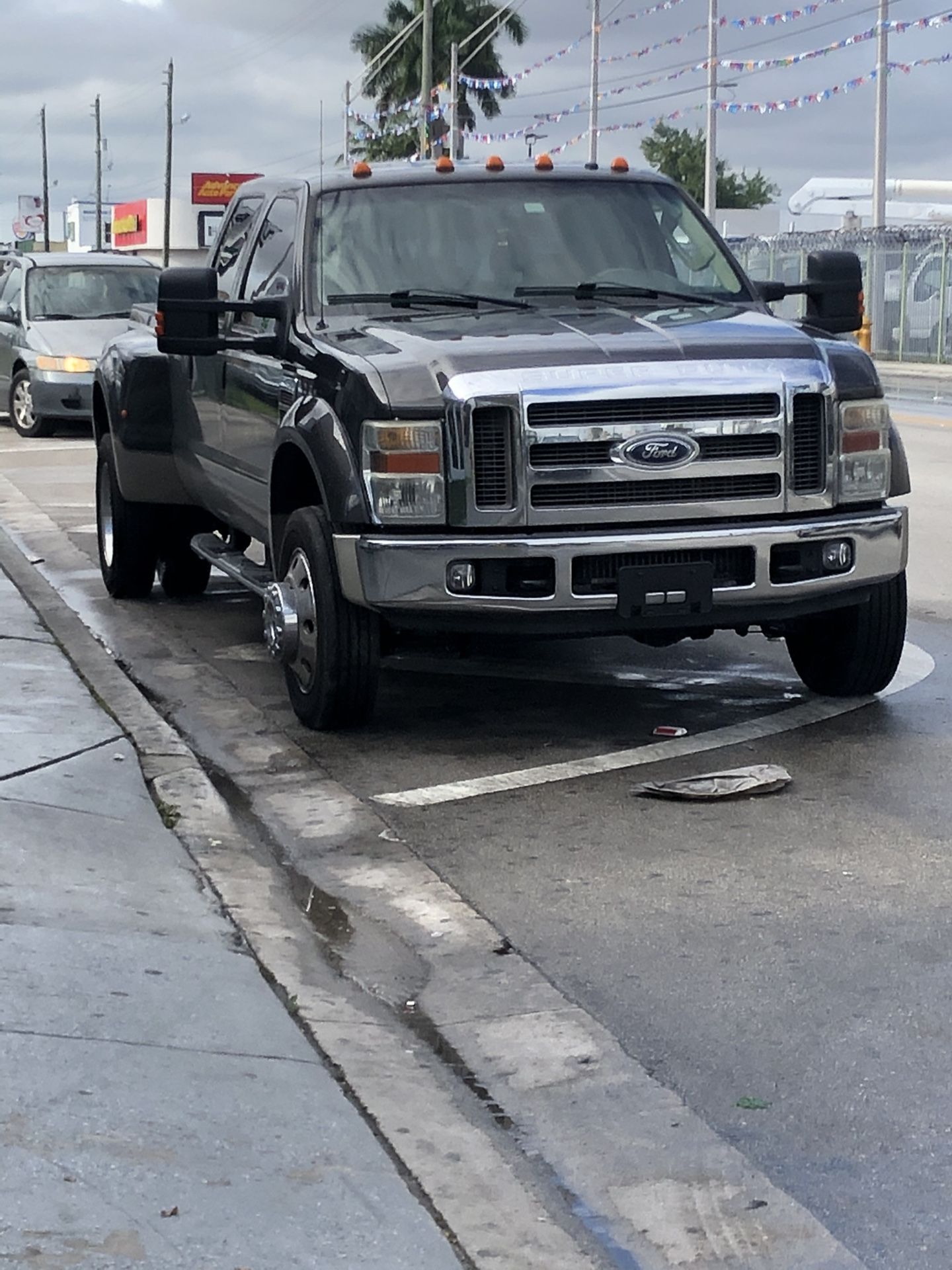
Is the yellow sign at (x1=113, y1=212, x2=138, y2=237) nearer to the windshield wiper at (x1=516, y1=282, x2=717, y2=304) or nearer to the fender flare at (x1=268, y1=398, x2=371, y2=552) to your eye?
the windshield wiper at (x1=516, y1=282, x2=717, y2=304)

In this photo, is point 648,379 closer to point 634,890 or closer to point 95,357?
point 634,890

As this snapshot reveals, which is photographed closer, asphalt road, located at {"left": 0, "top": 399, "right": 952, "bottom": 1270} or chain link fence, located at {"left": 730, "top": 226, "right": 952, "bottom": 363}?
asphalt road, located at {"left": 0, "top": 399, "right": 952, "bottom": 1270}

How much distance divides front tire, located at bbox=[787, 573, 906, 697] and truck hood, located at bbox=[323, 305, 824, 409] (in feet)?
3.16

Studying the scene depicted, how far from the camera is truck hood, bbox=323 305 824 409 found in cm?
667

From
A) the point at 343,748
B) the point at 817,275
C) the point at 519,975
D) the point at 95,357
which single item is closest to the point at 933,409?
the point at 95,357

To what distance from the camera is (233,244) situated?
30.3 feet

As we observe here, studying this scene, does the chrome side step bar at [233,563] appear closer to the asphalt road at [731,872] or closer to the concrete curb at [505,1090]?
the asphalt road at [731,872]

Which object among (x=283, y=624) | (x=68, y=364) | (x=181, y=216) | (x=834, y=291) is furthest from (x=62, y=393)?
(x=181, y=216)

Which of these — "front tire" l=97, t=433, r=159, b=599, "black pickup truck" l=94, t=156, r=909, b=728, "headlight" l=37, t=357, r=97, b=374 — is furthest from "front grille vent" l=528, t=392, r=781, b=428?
"headlight" l=37, t=357, r=97, b=374

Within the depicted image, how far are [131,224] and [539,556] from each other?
107831mm

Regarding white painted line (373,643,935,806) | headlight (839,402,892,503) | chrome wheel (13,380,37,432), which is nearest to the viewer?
white painted line (373,643,935,806)

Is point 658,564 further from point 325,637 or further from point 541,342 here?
point 325,637

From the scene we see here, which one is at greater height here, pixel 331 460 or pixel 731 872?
pixel 331 460

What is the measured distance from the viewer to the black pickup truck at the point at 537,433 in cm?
662
